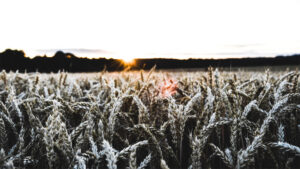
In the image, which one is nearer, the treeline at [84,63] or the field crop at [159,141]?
the field crop at [159,141]

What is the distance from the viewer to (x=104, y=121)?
1.44 meters

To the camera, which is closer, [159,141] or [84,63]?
[159,141]

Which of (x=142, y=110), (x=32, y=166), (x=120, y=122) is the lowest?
(x=32, y=166)

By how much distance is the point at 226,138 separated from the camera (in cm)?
175

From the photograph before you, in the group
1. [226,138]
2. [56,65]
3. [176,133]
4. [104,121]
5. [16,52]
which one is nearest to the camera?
[176,133]

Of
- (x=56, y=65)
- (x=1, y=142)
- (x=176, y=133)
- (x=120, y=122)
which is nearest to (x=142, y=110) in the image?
(x=176, y=133)

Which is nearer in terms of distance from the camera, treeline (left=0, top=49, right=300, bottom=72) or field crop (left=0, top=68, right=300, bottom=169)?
field crop (left=0, top=68, right=300, bottom=169)

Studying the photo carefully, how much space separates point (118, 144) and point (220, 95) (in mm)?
659

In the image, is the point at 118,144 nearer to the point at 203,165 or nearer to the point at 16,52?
the point at 203,165

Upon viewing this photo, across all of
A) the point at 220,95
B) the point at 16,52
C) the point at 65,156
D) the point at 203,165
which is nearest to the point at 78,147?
the point at 65,156

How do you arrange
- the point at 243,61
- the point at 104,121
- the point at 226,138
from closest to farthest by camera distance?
the point at 104,121 → the point at 226,138 → the point at 243,61

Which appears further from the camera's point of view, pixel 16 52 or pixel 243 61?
pixel 243 61

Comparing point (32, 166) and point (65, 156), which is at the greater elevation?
point (65, 156)

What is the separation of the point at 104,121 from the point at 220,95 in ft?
2.15
